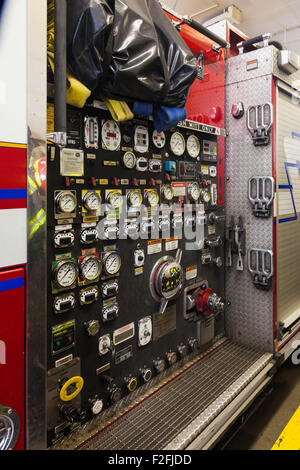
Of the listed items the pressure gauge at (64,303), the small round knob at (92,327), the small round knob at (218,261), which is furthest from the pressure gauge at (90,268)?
the small round knob at (218,261)

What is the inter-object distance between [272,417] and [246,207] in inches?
77.1

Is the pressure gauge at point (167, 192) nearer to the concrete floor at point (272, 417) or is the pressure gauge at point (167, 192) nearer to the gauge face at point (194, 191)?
the gauge face at point (194, 191)

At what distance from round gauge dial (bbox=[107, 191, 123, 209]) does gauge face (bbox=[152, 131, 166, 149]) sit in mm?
571

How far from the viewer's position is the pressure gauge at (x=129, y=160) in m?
2.33

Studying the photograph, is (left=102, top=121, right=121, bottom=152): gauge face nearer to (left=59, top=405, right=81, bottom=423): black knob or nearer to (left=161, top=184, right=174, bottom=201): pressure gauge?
(left=161, top=184, right=174, bottom=201): pressure gauge

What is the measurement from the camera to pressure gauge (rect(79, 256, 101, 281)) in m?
2.09

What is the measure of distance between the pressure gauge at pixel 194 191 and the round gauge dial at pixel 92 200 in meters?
1.05

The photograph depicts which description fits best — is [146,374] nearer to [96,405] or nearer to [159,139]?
[96,405]

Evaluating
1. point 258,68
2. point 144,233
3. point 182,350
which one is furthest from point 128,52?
point 182,350

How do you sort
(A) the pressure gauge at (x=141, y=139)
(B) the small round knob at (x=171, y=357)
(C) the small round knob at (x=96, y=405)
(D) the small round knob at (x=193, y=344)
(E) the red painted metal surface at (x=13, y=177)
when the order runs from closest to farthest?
(E) the red painted metal surface at (x=13, y=177)
(C) the small round knob at (x=96, y=405)
(A) the pressure gauge at (x=141, y=139)
(B) the small round knob at (x=171, y=357)
(D) the small round knob at (x=193, y=344)

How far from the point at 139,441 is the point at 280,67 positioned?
337cm

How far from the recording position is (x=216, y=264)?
11.2 feet

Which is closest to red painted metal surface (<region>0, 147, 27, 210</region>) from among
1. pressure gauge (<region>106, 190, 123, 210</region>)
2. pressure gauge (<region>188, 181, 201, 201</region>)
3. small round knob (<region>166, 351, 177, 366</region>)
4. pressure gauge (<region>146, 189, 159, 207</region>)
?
pressure gauge (<region>106, 190, 123, 210</region>)

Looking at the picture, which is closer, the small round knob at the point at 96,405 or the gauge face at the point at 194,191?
the small round knob at the point at 96,405
